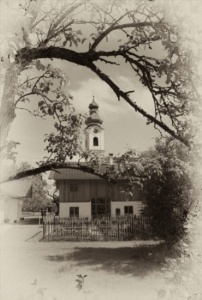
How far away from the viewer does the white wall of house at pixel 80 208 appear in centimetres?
4456

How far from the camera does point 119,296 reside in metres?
9.37

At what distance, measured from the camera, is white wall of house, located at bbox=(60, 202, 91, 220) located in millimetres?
44562

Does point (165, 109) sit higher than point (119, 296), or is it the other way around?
point (165, 109)

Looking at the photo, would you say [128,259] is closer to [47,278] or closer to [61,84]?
[47,278]

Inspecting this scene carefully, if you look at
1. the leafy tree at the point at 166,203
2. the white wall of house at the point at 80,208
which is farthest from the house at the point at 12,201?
the leafy tree at the point at 166,203

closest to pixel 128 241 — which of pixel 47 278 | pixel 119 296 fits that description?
pixel 47 278

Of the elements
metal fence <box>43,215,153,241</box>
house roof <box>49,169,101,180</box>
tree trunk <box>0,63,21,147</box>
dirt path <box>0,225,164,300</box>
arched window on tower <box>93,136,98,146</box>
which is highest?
arched window on tower <box>93,136,98,146</box>

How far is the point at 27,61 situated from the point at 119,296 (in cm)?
793

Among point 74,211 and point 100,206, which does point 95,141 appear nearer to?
point 100,206

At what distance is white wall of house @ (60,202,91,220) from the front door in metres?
1.03

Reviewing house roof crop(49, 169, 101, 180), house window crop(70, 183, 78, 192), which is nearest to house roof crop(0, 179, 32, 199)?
house roof crop(49, 169, 101, 180)

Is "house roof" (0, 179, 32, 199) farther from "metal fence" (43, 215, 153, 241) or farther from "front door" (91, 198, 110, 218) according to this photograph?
"metal fence" (43, 215, 153, 241)

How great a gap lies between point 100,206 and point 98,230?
76.3 feet

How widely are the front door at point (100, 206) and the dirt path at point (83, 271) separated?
25.3 metres
